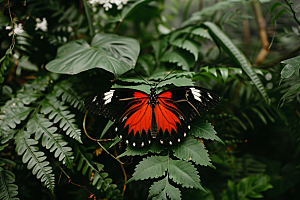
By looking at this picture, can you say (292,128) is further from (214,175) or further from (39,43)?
(39,43)

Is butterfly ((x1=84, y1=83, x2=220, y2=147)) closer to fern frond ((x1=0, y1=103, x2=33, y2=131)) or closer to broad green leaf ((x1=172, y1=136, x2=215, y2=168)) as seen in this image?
broad green leaf ((x1=172, y1=136, x2=215, y2=168))

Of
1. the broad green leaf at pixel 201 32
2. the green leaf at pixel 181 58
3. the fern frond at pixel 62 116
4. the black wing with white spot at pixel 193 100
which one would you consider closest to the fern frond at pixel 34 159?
the fern frond at pixel 62 116

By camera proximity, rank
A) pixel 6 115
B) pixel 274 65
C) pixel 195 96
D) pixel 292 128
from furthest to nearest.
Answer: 1. pixel 274 65
2. pixel 292 128
3. pixel 6 115
4. pixel 195 96

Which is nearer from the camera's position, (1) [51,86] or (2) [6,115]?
(2) [6,115]

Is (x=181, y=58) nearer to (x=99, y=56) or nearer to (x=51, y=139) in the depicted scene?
(x=99, y=56)

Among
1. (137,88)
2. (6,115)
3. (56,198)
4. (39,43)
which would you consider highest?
(39,43)

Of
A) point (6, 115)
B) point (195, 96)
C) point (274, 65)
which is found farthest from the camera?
point (274, 65)

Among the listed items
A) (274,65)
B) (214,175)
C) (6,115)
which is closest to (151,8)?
(274,65)
